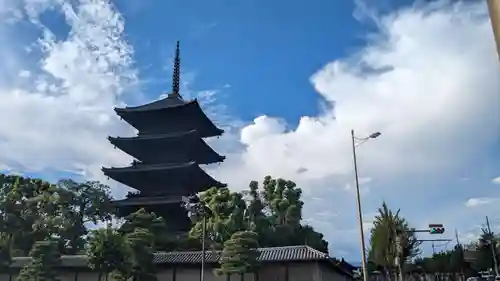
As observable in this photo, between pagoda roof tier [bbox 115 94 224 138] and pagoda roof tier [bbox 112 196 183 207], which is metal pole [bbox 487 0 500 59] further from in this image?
pagoda roof tier [bbox 115 94 224 138]

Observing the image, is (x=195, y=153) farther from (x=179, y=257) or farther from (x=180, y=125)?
(x=179, y=257)

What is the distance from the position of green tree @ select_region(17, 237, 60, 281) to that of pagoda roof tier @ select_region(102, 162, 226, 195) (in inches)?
496

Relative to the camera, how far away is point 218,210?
117 feet

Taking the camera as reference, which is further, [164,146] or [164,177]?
[164,146]

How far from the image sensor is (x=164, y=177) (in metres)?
41.1

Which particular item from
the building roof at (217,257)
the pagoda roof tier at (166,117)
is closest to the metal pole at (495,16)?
the building roof at (217,257)

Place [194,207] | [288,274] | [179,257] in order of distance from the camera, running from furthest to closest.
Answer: [179,257], [288,274], [194,207]

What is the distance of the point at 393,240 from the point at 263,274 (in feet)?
29.4

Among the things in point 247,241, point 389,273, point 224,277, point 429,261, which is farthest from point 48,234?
point 429,261

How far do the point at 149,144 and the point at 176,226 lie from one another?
8427 mm

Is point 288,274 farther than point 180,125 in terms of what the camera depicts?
No

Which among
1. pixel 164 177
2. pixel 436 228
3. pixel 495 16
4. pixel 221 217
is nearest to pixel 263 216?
pixel 221 217

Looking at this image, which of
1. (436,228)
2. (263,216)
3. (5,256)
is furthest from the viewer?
(263,216)

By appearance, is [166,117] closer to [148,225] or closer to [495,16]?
[148,225]
